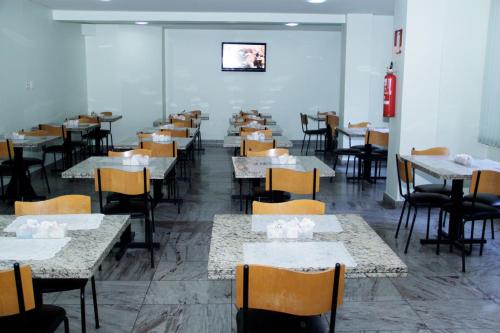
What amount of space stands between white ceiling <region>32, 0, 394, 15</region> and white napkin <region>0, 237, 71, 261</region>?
6.06 meters

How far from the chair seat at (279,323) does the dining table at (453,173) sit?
7.43 feet

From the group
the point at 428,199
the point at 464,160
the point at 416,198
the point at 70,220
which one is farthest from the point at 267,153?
the point at 70,220

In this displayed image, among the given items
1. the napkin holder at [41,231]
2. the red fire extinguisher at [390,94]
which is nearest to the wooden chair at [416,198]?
the red fire extinguisher at [390,94]

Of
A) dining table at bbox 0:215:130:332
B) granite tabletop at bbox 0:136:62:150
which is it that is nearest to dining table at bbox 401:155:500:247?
dining table at bbox 0:215:130:332

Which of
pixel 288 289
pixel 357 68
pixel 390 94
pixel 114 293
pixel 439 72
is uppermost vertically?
pixel 357 68

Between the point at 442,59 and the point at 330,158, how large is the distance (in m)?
A: 4.06

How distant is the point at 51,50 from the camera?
8781 millimetres

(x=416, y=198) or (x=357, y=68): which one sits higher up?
(x=357, y=68)

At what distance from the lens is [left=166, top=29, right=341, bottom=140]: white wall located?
1166 cm

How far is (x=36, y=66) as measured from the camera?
8.08 metres

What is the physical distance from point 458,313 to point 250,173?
1.74 meters

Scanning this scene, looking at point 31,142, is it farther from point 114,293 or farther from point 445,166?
point 445,166

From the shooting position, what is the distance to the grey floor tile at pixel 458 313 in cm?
313

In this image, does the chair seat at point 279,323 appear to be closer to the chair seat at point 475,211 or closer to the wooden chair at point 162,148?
the chair seat at point 475,211
